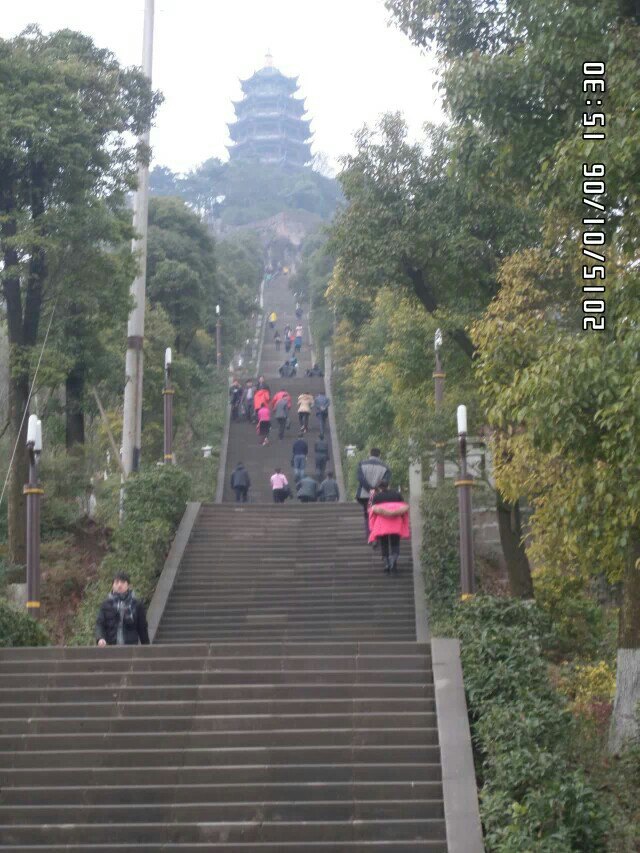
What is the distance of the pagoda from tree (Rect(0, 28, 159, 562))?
122631 mm

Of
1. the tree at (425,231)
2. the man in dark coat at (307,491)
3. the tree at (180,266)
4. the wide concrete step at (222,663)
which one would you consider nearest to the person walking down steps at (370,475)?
the tree at (425,231)

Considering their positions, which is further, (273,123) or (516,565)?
(273,123)

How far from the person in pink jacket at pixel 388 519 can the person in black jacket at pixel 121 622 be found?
18.6ft

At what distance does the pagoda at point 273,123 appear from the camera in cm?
14400

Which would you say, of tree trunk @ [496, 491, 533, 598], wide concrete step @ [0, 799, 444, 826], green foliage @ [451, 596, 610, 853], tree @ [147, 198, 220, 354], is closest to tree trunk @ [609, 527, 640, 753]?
green foliage @ [451, 596, 610, 853]

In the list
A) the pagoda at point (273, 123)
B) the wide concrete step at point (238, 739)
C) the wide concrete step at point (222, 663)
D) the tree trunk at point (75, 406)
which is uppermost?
the pagoda at point (273, 123)

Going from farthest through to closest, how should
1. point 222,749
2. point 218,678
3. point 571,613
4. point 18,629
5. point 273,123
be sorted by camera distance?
1. point 273,123
2. point 571,613
3. point 18,629
4. point 218,678
5. point 222,749

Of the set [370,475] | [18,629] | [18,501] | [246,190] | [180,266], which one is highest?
[246,190]

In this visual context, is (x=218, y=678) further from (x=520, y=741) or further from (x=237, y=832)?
(x=520, y=741)

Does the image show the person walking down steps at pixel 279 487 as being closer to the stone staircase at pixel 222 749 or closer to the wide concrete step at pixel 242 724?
the stone staircase at pixel 222 749

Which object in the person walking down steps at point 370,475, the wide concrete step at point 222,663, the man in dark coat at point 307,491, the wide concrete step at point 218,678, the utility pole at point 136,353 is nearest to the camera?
the wide concrete step at point 218,678
